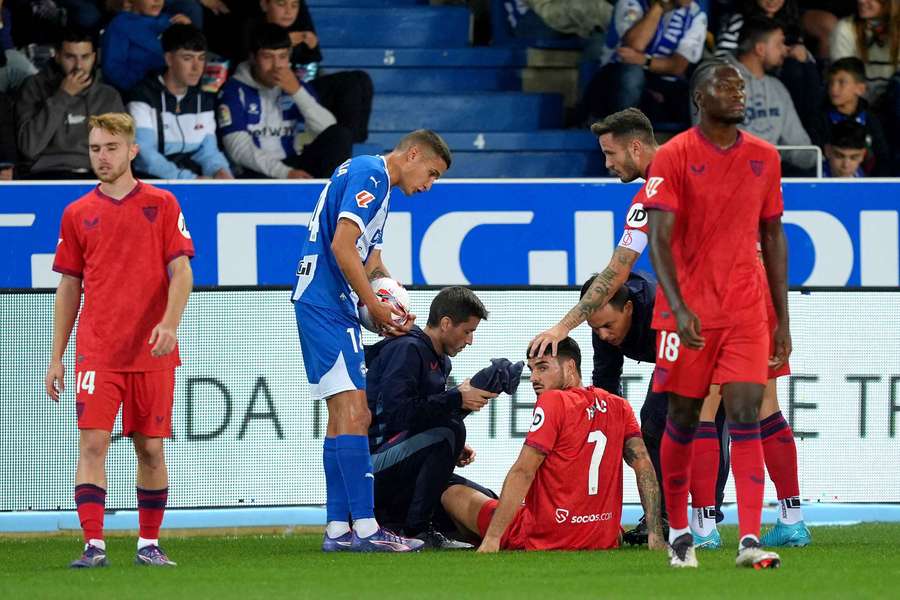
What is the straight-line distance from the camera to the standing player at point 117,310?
22.1 ft

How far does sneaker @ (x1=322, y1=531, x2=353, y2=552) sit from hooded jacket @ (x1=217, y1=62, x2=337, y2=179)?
464cm

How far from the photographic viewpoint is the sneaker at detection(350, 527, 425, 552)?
7.45 m

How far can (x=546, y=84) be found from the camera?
45.9ft

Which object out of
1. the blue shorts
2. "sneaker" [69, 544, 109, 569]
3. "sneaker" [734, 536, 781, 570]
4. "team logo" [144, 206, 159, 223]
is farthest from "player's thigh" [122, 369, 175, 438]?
"sneaker" [734, 536, 781, 570]

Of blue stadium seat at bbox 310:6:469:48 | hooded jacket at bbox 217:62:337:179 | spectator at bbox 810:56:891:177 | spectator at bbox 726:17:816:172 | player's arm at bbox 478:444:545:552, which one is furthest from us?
blue stadium seat at bbox 310:6:469:48

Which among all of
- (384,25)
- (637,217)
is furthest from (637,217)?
(384,25)

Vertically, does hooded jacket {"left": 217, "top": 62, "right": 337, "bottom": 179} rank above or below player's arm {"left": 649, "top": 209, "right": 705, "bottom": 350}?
above

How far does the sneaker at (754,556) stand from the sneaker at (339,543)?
2.06 m

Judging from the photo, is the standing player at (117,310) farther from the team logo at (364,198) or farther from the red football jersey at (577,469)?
the red football jersey at (577,469)

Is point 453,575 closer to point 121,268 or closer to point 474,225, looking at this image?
point 121,268

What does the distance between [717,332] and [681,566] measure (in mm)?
928

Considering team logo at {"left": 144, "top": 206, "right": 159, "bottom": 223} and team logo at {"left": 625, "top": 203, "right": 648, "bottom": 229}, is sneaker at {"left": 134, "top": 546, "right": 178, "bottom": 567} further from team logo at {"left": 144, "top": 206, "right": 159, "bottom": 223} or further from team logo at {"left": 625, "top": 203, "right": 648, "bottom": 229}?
team logo at {"left": 625, "top": 203, "right": 648, "bottom": 229}

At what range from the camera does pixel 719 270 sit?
6.19 meters

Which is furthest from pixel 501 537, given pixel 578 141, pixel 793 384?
pixel 578 141
